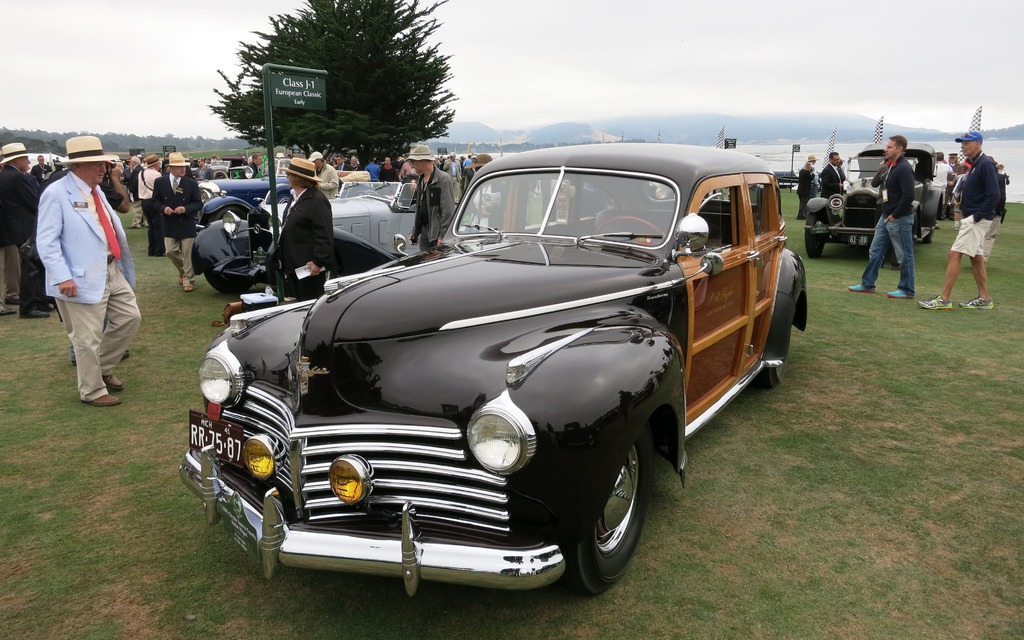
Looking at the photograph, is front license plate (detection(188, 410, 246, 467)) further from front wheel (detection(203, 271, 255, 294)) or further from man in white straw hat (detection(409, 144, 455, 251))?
front wheel (detection(203, 271, 255, 294))

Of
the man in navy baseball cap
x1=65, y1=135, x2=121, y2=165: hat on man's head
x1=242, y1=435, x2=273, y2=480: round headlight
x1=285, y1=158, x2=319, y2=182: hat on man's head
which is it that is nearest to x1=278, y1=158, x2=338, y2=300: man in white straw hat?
x1=285, y1=158, x2=319, y2=182: hat on man's head

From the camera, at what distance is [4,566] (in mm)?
3164

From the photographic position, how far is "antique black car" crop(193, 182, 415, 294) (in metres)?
8.33

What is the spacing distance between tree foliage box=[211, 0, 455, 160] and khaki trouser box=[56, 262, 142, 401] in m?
23.5

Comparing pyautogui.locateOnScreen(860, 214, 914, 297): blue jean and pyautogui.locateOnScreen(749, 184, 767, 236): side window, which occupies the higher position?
pyautogui.locateOnScreen(749, 184, 767, 236): side window

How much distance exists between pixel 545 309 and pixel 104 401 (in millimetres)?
3784

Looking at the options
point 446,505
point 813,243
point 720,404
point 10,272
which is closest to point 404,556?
point 446,505

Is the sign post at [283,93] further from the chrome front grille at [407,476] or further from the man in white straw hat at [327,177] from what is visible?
the chrome front grille at [407,476]

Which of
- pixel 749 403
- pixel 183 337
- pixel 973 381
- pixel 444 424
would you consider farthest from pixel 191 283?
pixel 973 381

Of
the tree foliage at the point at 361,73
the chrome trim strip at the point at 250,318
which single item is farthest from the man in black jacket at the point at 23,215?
the tree foliage at the point at 361,73

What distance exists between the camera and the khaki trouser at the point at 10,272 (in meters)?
8.20

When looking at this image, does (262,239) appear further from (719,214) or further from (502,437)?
(502,437)

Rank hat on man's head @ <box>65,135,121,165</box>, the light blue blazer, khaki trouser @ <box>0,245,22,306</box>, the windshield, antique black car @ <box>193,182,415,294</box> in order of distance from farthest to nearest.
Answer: antique black car @ <box>193,182,415,294</box>
khaki trouser @ <box>0,245,22,306</box>
hat on man's head @ <box>65,135,121,165</box>
the light blue blazer
the windshield

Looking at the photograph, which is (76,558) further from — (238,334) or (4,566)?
(238,334)
